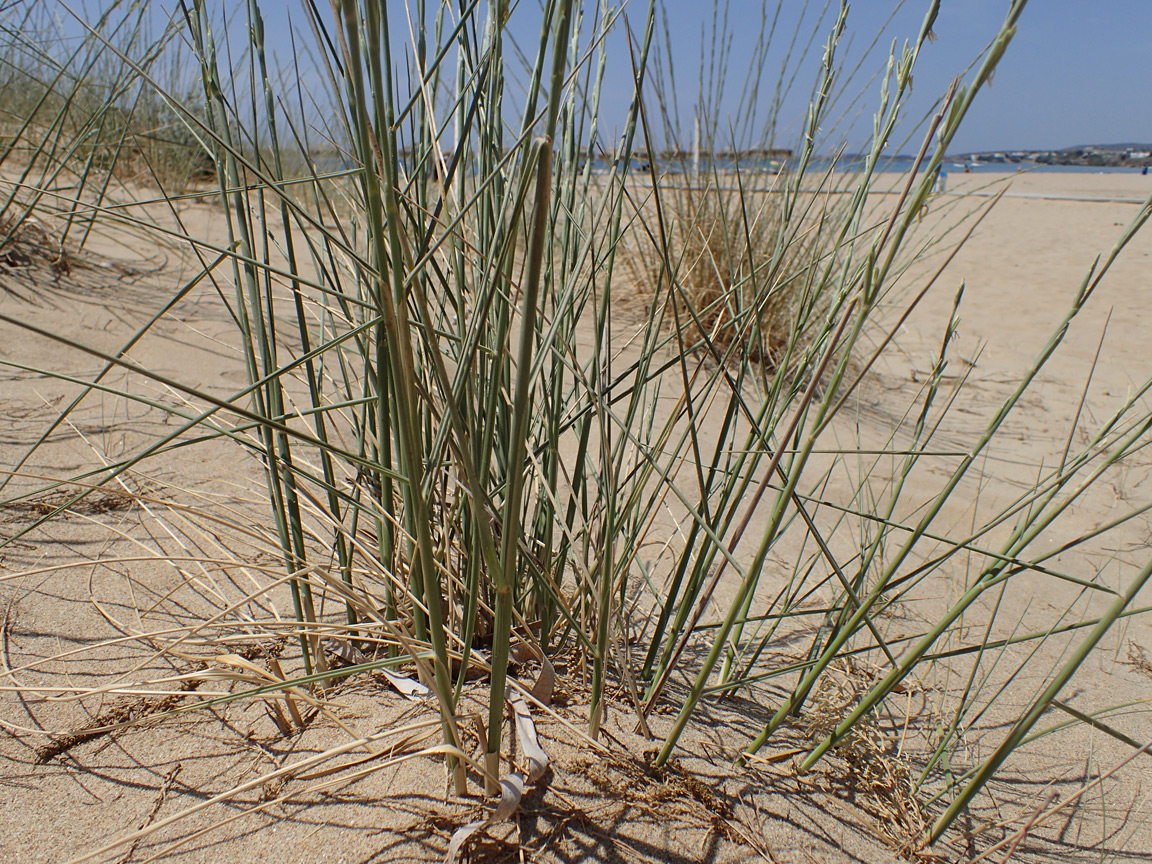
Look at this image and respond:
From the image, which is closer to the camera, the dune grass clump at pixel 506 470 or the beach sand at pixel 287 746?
the dune grass clump at pixel 506 470

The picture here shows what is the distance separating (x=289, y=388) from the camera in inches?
77.0

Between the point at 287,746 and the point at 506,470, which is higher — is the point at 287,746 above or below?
below

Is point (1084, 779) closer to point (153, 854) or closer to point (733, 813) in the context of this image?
point (733, 813)

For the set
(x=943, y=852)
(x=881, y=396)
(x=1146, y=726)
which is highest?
(x=943, y=852)

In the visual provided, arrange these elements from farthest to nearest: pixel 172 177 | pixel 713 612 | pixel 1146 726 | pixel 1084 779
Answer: pixel 172 177 → pixel 713 612 → pixel 1146 726 → pixel 1084 779

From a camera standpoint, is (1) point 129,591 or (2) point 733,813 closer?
(2) point 733,813

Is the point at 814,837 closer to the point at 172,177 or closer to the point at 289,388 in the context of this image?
the point at 289,388

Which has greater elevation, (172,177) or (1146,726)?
(172,177)

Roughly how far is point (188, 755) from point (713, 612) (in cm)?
78

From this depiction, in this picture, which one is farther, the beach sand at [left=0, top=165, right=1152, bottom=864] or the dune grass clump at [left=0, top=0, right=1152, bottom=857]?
the beach sand at [left=0, top=165, right=1152, bottom=864]

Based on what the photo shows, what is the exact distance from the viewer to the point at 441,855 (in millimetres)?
662

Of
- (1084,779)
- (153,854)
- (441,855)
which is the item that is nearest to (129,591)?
(153,854)

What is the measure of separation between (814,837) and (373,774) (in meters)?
0.45

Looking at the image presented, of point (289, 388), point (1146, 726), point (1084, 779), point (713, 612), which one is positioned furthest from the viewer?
point (289, 388)
